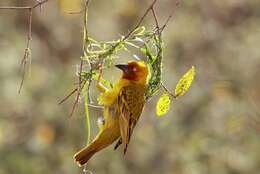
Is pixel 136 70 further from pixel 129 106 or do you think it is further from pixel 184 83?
pixel 184 83

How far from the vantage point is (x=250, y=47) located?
7422 mm

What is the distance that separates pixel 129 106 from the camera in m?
3.25

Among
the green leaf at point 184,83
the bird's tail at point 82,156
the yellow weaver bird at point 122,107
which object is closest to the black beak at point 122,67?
the yellow weaver bird at point 122,107

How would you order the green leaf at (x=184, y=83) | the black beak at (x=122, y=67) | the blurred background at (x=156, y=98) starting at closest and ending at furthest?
the green leaf at (x=184, y=83) → the black beak at (x=122, y=67) → the blurred background at (x=156, y=98)

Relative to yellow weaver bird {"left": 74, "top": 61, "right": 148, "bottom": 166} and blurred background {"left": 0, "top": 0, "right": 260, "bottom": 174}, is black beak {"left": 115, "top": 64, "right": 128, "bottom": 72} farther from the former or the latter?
blurred background {"left": 0, "top": 0, "right": 260, "bottom": 174}

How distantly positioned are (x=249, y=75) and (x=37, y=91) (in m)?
1.85

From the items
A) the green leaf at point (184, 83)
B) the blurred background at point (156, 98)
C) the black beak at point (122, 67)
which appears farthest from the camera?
the blurred background at point (156, 98)

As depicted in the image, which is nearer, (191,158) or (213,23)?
(191,158)

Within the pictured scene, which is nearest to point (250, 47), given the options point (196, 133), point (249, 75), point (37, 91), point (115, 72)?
point (249, 75)

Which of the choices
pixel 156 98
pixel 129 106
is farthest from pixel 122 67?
pixel 156 98

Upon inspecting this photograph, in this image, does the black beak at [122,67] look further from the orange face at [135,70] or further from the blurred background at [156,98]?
the blurred background at [156,98]

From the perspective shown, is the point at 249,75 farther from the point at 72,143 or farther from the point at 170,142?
the point at 72,143

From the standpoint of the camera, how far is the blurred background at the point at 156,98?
6.85 m

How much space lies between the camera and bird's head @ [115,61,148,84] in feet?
10.3
